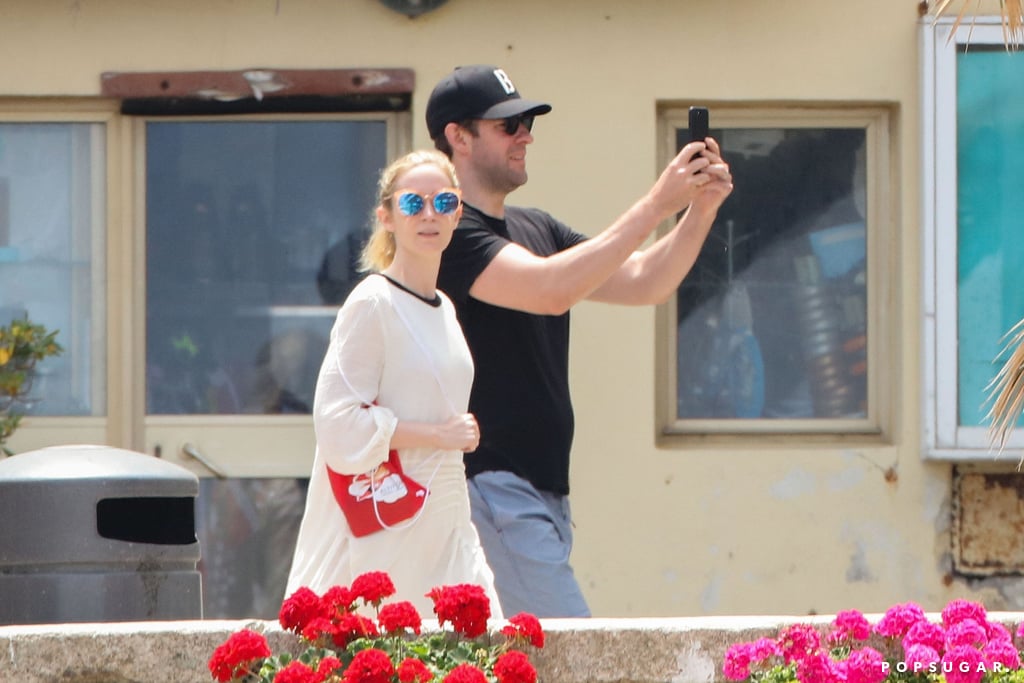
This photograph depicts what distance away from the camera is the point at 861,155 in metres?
6.76

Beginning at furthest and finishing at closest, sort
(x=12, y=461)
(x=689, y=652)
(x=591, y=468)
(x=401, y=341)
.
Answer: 1. (x=591, y=468)
2. (x=12, y=461)
3. (x=401, y=341)
4. (x=689, y=652)

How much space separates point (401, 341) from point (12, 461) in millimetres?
1280

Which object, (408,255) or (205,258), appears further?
(205,258)

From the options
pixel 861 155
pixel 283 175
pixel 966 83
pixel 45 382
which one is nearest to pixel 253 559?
pixel 45 382

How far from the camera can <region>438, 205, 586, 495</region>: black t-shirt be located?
419 centimetres

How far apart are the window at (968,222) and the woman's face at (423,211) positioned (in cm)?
304

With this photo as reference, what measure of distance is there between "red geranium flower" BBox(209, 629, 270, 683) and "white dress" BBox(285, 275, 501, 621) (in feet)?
1.66

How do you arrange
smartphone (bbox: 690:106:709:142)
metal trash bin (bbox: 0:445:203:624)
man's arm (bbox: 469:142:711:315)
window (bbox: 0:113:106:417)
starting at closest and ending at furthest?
man's arm (bbox: 469:142:711:315)
smartphone (bbox: 690:106:709:142)
metal trash bin (bbox: 0:445:203:624)
window (bbox: 0:113:106:417)

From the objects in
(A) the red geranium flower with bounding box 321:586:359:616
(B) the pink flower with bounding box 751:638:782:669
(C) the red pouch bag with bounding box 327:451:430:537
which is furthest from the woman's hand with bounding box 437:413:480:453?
(B) the pink flower with bounding box 751:638:782:669

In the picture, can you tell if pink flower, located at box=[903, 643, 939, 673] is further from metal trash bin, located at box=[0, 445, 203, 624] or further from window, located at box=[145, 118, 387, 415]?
window, located at box=[145, 118, 387, 415]

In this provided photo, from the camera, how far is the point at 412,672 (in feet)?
10.3

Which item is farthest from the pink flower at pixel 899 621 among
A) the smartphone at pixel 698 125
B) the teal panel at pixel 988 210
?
the teal panel at pixel 988 210

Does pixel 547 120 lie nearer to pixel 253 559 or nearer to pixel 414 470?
pixel 253 559

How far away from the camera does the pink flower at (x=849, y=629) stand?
345cm
